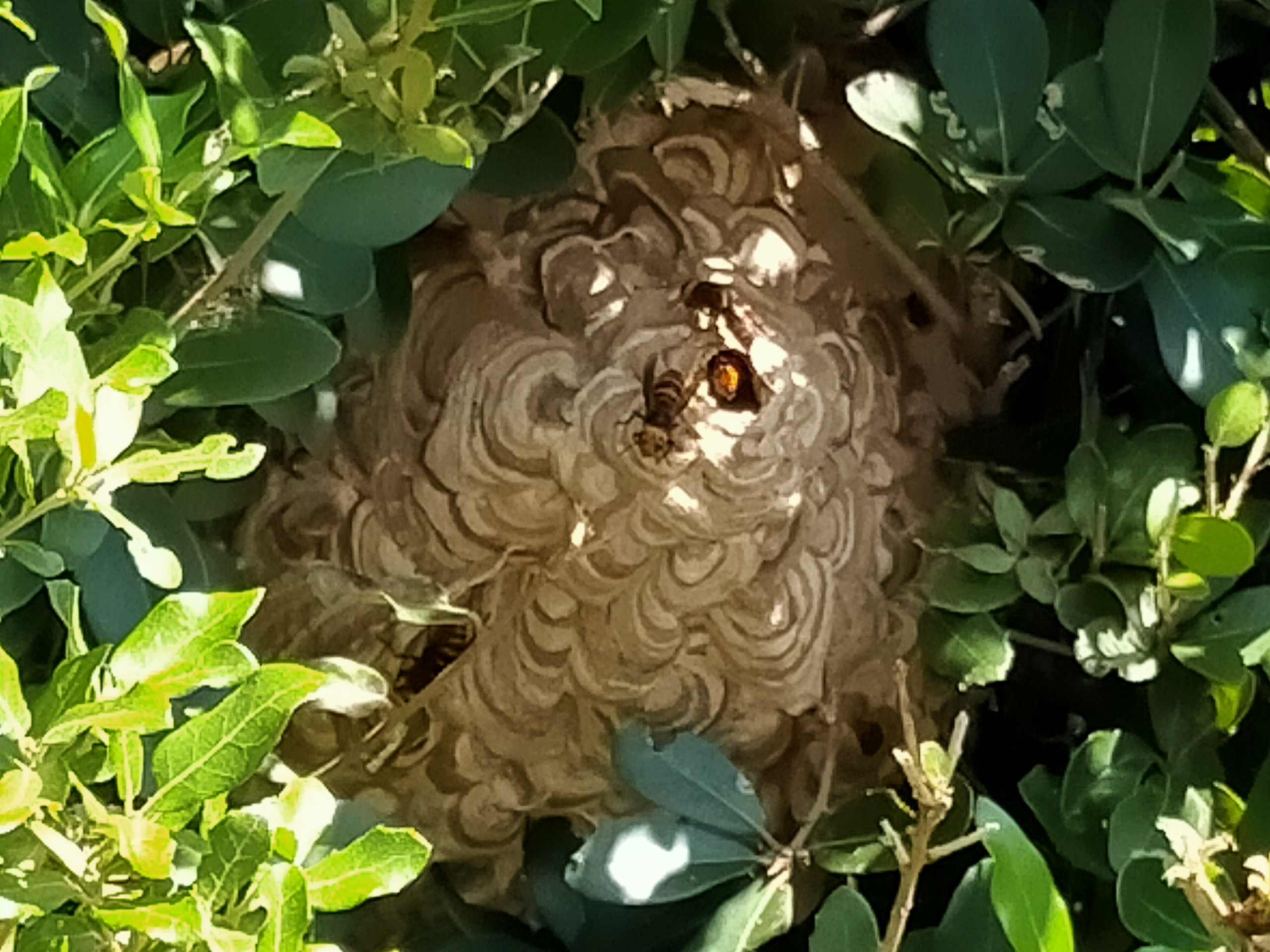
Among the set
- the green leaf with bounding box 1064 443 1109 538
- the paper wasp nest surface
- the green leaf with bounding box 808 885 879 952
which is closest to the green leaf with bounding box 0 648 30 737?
the paper wasp nest surface

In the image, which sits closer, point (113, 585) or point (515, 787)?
point (113, 585)

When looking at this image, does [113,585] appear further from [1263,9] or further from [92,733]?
[1263,9]

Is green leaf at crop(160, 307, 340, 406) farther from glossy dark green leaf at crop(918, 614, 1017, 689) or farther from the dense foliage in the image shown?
glossy dark green leaf at crop(918, 614, 1017, 689)

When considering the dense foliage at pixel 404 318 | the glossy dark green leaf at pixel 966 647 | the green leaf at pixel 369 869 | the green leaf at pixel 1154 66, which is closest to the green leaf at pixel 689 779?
the dense foliage at pixel 404 318

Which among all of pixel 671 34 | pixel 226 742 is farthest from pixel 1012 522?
pixel 226 742

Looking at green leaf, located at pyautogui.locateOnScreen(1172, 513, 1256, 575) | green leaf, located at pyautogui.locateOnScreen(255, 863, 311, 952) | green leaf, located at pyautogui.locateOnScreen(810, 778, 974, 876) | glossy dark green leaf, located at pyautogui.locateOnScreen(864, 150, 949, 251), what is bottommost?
green leaf, located at pyautogui.locateOnScreen(810, 778, 974, 876)

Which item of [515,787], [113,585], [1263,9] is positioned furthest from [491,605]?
[1263,9]
